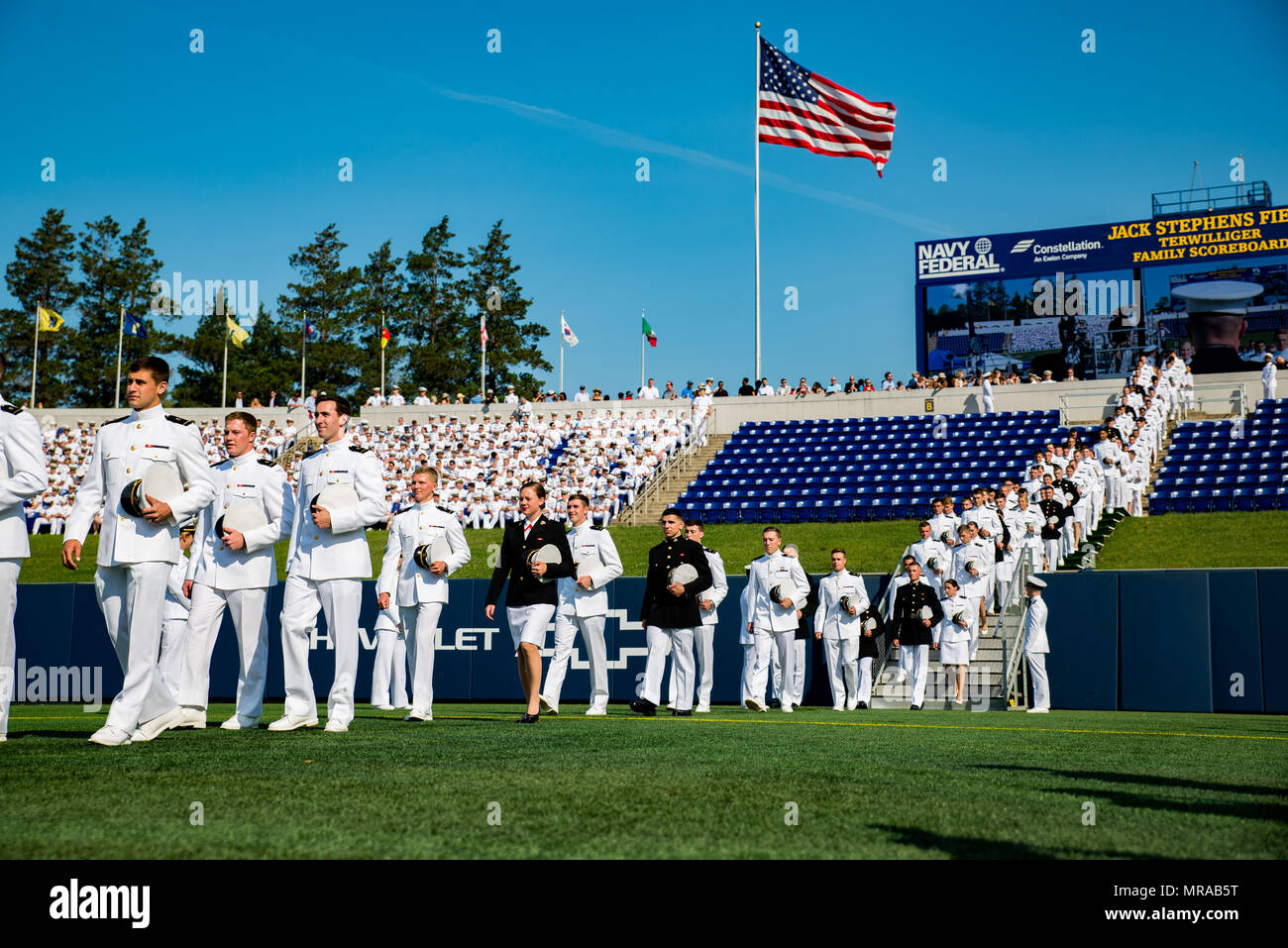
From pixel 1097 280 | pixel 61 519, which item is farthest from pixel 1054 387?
pixel 61 519

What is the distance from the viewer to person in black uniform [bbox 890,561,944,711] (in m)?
17.2

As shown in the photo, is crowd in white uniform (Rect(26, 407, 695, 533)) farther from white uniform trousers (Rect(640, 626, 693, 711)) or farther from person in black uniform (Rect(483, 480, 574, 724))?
person in black uniform (Rect(483, 480, 574, 724))

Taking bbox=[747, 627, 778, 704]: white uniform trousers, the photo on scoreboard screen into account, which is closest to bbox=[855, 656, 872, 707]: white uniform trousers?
bbox=[747, 627, 778, 704]: white uniform trousers

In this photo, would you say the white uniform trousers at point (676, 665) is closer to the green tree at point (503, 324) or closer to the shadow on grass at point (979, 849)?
the shadow on grass at point (979, 849)

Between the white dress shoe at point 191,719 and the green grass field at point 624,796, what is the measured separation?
624 millimetres

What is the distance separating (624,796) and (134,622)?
404cm

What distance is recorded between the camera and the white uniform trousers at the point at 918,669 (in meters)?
17.1

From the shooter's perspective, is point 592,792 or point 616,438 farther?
point 616,438

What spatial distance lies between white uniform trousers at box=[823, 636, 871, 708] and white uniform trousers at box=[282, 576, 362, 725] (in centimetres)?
989

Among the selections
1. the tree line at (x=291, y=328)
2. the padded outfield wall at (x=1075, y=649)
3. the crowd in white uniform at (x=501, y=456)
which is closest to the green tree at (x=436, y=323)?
the tree line at (x=291, y=328)

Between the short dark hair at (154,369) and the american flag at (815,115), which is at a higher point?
the american flag at (815,115)

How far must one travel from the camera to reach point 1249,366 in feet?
128

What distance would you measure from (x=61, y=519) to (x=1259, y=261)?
4023 cm

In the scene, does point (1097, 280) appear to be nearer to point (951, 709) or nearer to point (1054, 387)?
point (1054, 387)
